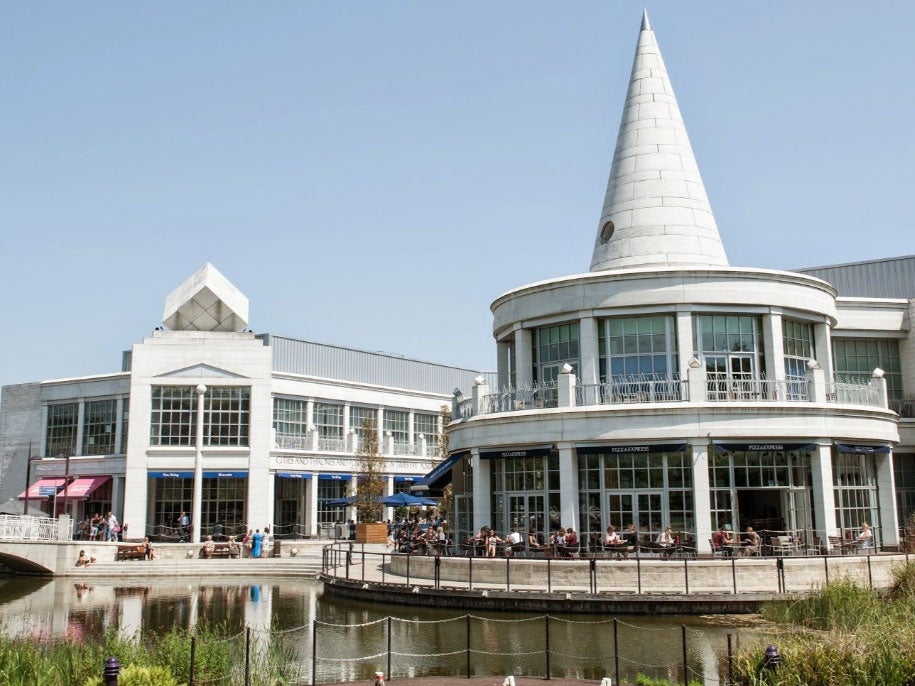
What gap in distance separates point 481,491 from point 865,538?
1271 centimetres

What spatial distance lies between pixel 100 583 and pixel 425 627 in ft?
63.0

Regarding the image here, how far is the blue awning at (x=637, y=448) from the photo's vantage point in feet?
98.8

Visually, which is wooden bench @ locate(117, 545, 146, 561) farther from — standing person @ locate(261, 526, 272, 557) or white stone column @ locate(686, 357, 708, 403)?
white stone column @ locate(686, 357, 708, 403)

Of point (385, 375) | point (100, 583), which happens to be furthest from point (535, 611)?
point (385, 375)

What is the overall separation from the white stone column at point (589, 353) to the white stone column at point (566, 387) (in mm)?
875

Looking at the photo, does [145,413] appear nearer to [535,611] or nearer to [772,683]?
[535,611]

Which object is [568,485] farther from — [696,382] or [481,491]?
[696,382]

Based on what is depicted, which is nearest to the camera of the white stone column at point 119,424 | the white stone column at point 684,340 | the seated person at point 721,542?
the seated person at point 721,542

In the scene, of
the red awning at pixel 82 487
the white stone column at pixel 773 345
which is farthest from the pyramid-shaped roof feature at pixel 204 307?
the white stone column at pixel 773 345

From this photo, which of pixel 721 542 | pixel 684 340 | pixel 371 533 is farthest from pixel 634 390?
pixel 371 533

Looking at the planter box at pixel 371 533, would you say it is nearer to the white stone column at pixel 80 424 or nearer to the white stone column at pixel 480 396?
the white stone column at pixel 80 424

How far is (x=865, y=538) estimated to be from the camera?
3017 cm

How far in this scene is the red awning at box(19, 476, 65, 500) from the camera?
5509 cm

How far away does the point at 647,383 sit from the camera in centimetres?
3164
